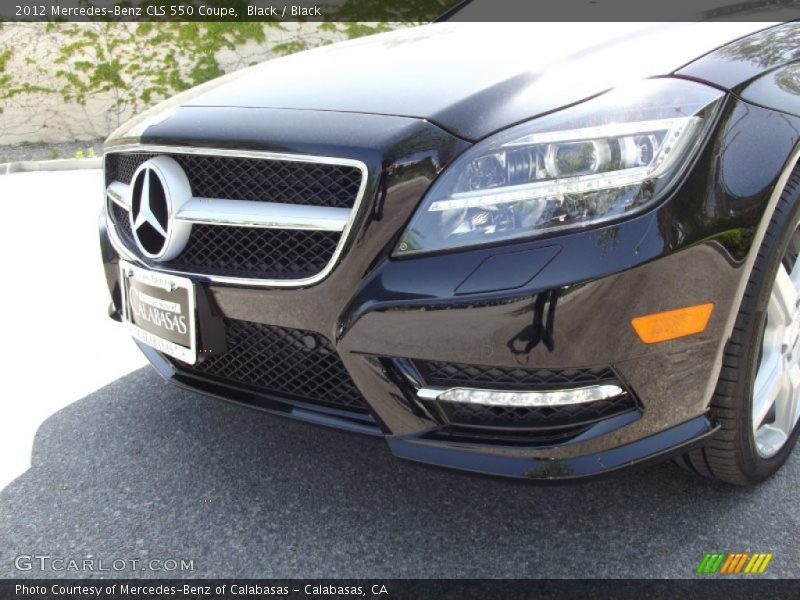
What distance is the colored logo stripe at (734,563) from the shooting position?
172cm

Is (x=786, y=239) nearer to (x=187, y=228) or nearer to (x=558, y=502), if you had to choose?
(x=558, y=502)

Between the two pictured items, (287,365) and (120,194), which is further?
(120,194)

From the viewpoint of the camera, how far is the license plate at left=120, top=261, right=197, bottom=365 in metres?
1.85

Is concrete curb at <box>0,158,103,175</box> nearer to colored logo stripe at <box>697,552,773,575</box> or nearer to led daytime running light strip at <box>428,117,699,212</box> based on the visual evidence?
led daytime running light strip at <box>428,117,699,212</box>

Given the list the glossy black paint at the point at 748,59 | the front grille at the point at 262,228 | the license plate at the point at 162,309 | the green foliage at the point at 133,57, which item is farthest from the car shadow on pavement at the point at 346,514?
the green foliage at the point at 133,57

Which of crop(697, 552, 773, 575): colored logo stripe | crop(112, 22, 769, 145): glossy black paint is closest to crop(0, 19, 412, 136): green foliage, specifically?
crop(112, 22, 769, 145): glossy black paint

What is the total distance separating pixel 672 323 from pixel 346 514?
37.4 inches

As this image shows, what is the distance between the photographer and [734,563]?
1737 millimetres

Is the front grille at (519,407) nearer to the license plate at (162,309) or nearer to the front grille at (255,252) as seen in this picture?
the front grille at (255,252)

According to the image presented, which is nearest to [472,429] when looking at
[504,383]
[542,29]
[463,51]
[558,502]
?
[504,383]

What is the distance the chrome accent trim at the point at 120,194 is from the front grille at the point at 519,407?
1020 millimetres

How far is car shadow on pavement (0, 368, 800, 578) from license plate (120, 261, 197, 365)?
11.4 inches

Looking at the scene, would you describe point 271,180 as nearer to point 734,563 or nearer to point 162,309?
point 162,309

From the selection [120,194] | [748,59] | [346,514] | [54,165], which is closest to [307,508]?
[346,514]
